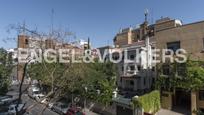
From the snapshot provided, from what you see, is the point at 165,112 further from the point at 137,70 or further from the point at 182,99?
the point at 137,70

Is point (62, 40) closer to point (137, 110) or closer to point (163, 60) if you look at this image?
point (137, 110)

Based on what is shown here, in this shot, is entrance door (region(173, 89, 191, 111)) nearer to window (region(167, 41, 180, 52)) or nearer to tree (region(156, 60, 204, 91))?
tree (region(156, 60, 204, 91))

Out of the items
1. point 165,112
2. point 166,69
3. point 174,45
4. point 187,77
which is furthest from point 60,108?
point 174,45

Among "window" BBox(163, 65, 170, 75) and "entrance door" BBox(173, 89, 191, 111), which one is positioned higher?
"window" BBox(163, 65, 170, 75)

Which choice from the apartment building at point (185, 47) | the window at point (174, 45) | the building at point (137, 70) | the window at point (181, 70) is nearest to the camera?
the apartment building at point (185, 47)

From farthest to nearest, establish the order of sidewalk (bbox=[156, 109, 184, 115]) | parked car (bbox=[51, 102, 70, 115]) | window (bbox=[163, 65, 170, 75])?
parked car (bbox=[51, 102, 70, 115]) < window (bbox=[163, 65, 170, 75]) < sidewalk (bbox=[156, 109, 184, 115])

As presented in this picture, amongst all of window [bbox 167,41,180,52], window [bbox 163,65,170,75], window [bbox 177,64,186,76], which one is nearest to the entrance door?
window [bbox 163,65,170,75]

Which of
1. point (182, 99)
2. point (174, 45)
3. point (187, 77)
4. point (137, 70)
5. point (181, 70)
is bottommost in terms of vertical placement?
point (182, 99)

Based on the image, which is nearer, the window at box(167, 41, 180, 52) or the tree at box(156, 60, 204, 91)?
the tree at box(156, 60, 204, 91)

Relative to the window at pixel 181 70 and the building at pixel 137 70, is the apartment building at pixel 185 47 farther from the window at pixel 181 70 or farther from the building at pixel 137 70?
the building at pixel 137 70

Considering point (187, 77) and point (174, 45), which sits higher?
point (174, 45)

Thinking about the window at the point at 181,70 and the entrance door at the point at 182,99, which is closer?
the window at the point at 181,70

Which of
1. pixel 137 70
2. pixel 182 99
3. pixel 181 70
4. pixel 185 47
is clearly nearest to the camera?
pixel 181 70

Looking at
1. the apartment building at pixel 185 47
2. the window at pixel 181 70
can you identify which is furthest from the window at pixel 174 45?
the window at pixel 181 70
